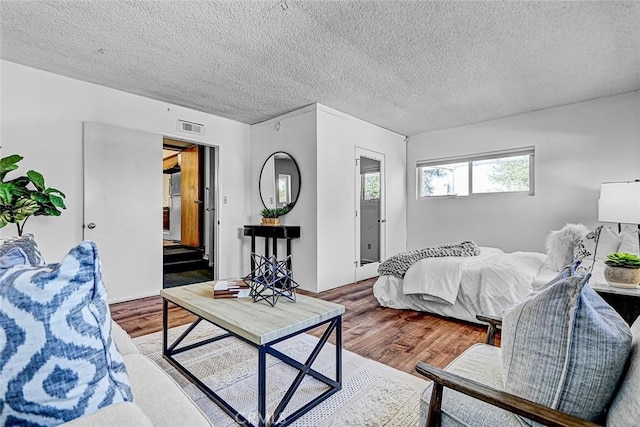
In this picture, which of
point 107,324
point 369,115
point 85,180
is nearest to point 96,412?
point 107,324

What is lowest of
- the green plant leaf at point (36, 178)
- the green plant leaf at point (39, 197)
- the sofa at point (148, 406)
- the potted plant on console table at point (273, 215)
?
the sofa at point (148, 406)

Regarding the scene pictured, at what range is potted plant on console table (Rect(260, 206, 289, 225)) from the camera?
14.5ft

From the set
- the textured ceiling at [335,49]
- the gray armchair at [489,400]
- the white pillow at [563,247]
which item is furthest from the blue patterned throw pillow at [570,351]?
the white pillow at [563,247]

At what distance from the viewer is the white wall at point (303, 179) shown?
4.10 metres

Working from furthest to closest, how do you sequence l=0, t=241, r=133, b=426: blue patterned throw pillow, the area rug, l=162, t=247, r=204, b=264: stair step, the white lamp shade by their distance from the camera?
l=162, t=247, r=204, b=264: stair step
the white lamp shade
the area rug
l=0, t=241, r=133, b=426: blue patterned throw pillow

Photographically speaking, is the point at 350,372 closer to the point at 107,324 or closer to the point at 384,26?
the point at 107,324

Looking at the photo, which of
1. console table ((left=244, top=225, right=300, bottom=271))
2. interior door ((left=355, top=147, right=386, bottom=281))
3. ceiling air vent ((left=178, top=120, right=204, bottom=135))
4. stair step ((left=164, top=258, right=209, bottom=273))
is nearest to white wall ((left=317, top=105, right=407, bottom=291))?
interior door ((left=355, top=147, right=386, bottom=281))

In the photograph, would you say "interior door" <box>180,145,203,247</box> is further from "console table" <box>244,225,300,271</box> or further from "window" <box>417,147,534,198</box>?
"window" <box>417,147,534,198</box>

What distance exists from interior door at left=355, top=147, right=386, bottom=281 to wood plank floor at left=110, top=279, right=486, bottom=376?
121 cm

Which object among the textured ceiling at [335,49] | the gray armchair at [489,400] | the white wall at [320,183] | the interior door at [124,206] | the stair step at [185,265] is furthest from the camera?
the stair step at [185,265]

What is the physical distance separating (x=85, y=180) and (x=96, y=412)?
3441mm

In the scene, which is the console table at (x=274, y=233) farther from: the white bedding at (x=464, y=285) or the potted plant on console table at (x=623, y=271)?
the potted plant on console table at (x=623, y=271)

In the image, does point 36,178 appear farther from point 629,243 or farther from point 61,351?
point 629,243

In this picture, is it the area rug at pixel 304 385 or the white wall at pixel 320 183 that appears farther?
the white wall at pixel 320 183
